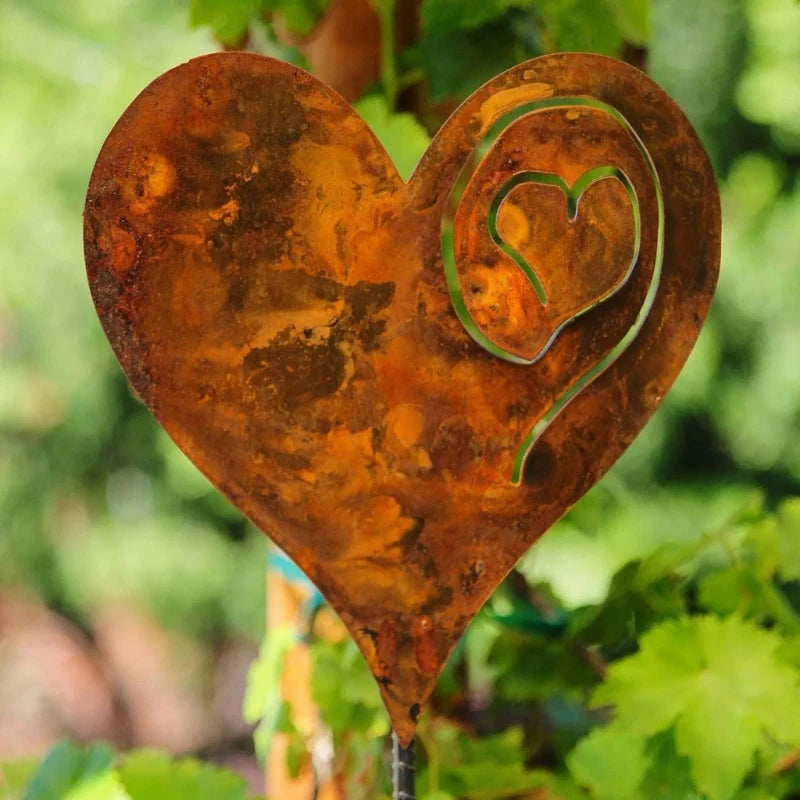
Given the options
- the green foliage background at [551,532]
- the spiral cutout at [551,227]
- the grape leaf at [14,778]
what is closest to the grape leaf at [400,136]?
the green foliage background at [551,532]

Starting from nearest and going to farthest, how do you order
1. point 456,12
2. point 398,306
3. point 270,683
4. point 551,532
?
1. point 398,306
2. point 456,12
3. point 270,683
4. point 551,532

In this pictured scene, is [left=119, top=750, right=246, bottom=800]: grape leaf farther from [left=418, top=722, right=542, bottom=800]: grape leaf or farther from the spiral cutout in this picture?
the spiral cutout

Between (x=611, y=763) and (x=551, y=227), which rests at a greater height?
(x=551, y=227)

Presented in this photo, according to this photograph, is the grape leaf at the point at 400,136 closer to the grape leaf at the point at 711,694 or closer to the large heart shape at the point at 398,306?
the large heart shape at the point at 398,306

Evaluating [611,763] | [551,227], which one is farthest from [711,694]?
[551,227]

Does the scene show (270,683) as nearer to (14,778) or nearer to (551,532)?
(14,778)

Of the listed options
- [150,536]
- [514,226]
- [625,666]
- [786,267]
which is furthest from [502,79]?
[150,536]

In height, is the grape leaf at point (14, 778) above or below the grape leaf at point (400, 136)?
below

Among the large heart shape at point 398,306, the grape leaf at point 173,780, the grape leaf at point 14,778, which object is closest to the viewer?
the large heart shape at point 398,306
